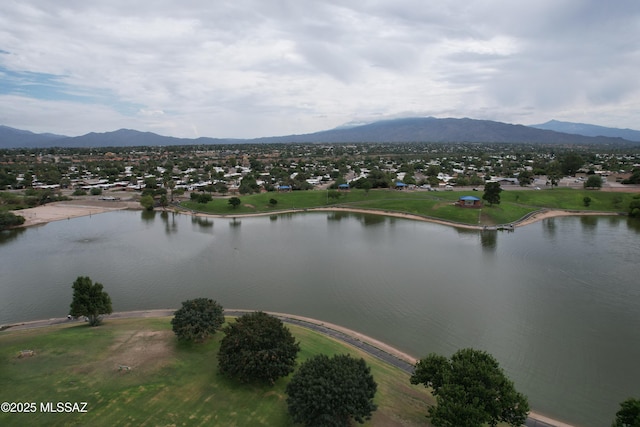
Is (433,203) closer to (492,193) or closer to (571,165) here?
(492,193)

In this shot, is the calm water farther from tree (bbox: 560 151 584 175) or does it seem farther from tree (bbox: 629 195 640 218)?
tree (bbox: 560 151 584 175)

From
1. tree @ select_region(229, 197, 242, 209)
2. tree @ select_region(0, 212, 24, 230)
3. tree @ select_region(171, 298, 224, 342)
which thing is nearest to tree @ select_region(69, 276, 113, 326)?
tree @ select_region(171, 298, 224, 342)

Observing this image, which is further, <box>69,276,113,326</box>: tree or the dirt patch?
<box>69,276,113,326</box>: tree

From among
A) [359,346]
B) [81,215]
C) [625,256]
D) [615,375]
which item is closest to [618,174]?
[625,256]

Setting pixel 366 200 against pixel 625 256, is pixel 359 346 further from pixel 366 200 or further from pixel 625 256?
pixel 366 200

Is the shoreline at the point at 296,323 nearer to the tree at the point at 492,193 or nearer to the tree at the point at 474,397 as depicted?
the tree at the point at 474,397

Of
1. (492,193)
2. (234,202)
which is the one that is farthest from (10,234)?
(492,193)
